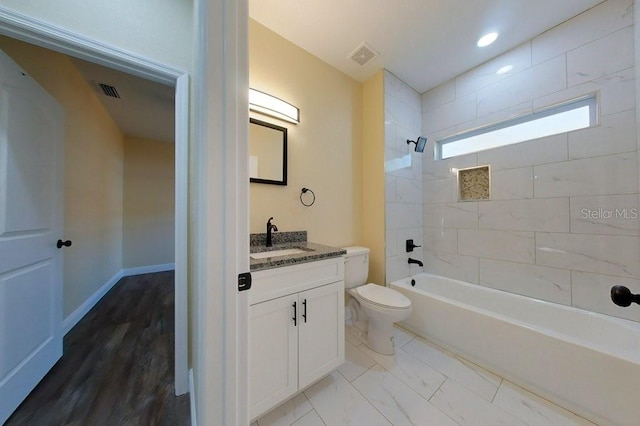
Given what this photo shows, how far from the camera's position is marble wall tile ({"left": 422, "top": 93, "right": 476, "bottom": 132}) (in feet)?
7.07

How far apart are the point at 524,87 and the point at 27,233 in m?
3.80

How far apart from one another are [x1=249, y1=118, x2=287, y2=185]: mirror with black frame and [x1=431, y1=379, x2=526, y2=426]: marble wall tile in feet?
5.94

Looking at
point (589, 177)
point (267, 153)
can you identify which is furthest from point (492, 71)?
point (267, 153)

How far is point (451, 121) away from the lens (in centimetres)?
229

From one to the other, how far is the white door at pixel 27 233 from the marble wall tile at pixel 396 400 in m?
1.95

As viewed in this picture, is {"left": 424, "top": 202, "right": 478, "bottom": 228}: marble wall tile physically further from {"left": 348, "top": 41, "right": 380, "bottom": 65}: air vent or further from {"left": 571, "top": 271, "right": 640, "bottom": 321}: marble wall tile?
{"left": 348, "top": 41, "right": 380, "bottom": 65}: air vent

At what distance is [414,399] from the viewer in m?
1.26

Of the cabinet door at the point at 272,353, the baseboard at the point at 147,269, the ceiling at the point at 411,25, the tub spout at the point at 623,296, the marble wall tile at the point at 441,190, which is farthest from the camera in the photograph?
the baseboard at the point at 147,269

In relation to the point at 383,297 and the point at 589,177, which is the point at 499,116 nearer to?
the point at 589,177

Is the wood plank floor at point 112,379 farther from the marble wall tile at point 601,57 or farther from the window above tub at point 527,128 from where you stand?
the marble wall tile at point 601,57

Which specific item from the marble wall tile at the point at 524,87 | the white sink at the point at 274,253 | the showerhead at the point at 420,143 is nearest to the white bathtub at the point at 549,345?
the white sink at the point at 274,253

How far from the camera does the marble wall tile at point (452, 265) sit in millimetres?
2143

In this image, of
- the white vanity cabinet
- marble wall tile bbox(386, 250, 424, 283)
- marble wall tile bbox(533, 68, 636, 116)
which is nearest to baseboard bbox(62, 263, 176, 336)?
the white vanity cabinet

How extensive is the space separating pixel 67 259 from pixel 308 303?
2.49 metres
